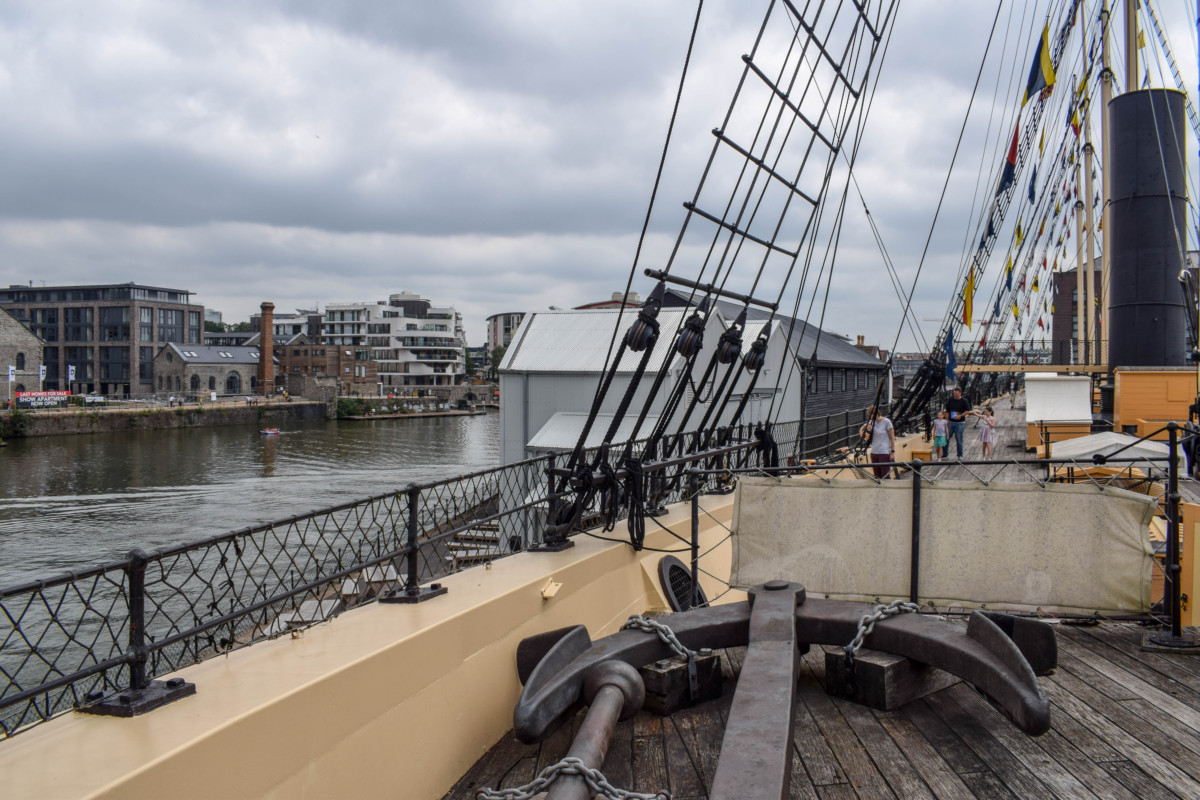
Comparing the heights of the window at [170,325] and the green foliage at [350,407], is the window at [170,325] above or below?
above

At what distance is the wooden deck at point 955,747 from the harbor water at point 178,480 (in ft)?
38.6

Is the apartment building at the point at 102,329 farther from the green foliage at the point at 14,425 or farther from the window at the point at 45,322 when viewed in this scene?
the green foliage at the point at 14,425

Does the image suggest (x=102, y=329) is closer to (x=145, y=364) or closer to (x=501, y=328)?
(x=145, y=364)

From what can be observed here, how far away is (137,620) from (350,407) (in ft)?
313

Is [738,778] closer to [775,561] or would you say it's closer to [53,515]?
[775,561]

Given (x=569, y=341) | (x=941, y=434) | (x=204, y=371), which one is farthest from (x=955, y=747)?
(x=204, y=371)

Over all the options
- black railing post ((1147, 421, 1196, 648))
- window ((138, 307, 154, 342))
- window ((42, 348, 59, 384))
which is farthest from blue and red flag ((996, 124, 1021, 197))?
window ((42, 348, 59, 384))

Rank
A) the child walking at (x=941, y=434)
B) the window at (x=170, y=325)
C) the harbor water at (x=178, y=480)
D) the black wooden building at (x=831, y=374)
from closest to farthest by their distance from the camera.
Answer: the child walking at (x=941, y=434) < the harbor water at (x=178, y=480) < the black wooden building at (x=831, y=374) < the window at (x=170, y=325)

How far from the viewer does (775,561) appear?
5.23m

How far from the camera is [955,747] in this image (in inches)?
139

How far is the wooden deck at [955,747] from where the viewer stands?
3223mm

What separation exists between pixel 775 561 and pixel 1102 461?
6.99 ft

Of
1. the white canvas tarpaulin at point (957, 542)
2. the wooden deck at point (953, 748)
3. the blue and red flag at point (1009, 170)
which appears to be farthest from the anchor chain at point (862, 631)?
the blue and red flag at point (1009, 170)

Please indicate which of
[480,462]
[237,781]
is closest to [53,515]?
[480,462]
